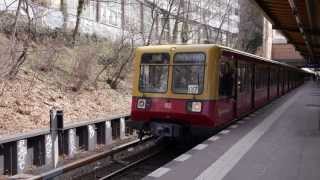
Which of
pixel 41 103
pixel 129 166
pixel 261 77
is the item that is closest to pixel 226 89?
pixel 129 166

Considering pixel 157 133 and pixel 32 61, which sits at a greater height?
pixel 32 61

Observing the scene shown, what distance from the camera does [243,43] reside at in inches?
2202

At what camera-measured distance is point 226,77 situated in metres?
12.4

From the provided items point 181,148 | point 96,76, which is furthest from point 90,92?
point 181,148

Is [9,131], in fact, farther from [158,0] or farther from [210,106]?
[158,0]

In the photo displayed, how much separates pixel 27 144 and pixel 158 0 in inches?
759

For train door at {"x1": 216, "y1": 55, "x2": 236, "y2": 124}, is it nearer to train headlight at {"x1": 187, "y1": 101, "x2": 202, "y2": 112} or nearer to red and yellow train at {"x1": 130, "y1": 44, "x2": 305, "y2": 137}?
red and yellow train at {"x1": 130, "y1": 44, "x2": 305, "y2": 137}

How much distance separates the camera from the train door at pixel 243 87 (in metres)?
14.3

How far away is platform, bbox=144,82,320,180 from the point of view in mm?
8023

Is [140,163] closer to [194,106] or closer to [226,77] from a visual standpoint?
[194,106]

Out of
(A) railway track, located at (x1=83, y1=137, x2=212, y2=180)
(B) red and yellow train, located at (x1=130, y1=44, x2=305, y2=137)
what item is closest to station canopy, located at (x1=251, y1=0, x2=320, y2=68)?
(B) red and yellow train, located at (x1=130, y1=44, x2=305, y2=137)

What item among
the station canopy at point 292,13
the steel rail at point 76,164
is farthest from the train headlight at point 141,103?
the station canopy at point 292,13

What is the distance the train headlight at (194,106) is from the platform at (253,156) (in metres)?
0.78

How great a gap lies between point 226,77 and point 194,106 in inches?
53.2
